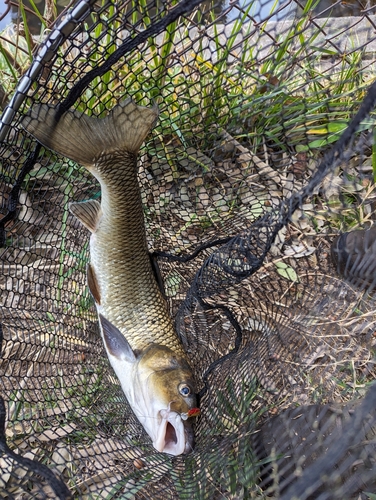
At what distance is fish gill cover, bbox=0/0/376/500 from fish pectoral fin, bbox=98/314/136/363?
0.10 meters

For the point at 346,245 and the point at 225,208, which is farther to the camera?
the point at 225,208

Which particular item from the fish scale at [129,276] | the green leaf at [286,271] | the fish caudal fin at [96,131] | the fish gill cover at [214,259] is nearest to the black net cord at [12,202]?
the fish gill cover at [214,259]

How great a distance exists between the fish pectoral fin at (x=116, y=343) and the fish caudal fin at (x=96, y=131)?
605 mm

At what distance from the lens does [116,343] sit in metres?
1.63

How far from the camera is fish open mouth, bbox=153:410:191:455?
1.38 m

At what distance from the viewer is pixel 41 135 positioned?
4.56 ft

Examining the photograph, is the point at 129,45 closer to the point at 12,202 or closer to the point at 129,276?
the point at 12,202

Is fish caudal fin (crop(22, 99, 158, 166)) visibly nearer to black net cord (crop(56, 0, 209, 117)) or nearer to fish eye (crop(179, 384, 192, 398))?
black net cord (crop(56, 0, 209, 117))

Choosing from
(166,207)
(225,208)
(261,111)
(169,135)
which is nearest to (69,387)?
(166,207)

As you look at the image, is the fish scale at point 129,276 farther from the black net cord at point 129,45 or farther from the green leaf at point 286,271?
the green leaf at point 286,271

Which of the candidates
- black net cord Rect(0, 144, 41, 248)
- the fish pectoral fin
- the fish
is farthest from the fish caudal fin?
the fish pectoral fin

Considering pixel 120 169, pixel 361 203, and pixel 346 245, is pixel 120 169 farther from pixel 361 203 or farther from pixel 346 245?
pixel 361 203

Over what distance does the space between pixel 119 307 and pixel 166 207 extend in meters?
0.53

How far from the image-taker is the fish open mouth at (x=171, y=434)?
1.38 metres
